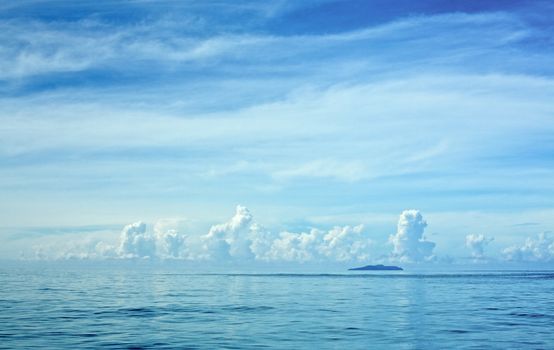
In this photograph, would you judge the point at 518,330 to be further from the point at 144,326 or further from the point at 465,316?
the point at 144,326

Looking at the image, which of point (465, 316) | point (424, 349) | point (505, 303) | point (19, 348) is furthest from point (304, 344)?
point (505, 303)

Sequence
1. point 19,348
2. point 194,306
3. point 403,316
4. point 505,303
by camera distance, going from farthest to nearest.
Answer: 1. point 505,303
2. point 194,306
3. point 403,316
4. point 19,348

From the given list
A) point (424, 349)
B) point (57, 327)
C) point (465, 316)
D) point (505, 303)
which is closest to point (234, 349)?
point (424, 349)

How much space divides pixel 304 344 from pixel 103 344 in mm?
17763

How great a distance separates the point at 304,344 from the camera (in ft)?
165

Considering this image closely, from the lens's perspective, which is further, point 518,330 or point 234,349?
point 518,330

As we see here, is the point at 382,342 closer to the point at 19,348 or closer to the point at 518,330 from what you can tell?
the point at 518,330

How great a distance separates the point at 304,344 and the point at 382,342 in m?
7.30

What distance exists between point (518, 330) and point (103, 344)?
137 feet

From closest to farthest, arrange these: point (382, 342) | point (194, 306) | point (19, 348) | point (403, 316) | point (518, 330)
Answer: point (19, 348)
point (382, 342)
point (518, 330)
point (403, 316)
point (194, 306)

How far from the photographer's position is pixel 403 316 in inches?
2899

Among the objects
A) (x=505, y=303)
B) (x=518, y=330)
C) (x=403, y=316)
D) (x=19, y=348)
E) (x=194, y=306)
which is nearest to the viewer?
(x=19, y=348)

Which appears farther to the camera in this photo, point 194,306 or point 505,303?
point 505,303

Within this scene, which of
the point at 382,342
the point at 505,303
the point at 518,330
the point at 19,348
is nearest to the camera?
the point at 19,348
